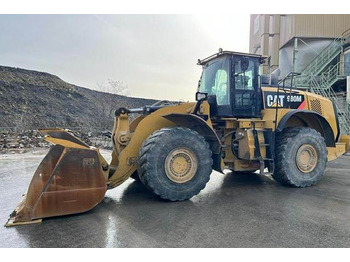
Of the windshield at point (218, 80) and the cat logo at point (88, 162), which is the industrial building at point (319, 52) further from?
the cat logo at point (88, 162)

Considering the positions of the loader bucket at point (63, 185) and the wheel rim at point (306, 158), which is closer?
the loader bucket at point (63, 185)

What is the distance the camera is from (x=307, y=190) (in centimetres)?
555

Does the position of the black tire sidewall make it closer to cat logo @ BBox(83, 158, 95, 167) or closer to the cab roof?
the cab roof

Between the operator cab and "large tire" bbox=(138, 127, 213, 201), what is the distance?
1194 millimetres

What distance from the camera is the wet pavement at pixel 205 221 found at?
314 cm

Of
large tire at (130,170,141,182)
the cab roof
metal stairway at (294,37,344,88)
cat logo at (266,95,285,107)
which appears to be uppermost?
metal stairway at (294,37,344,88)

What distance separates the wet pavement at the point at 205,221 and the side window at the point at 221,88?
184cm

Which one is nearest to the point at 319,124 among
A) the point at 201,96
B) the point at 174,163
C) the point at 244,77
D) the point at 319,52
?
the point at 244,77

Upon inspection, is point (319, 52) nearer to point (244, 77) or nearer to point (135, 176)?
point (244, 77)

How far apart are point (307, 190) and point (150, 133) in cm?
340

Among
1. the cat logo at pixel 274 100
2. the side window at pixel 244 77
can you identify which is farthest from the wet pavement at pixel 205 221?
the side window at pixel 244 77

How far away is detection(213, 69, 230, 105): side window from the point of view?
5.53 meters

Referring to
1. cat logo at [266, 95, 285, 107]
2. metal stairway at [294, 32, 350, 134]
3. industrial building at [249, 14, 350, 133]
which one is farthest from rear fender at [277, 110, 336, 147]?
metal stairway at [294, 32, 350, 134]

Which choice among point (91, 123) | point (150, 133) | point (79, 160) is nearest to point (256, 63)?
point (150, 133)
